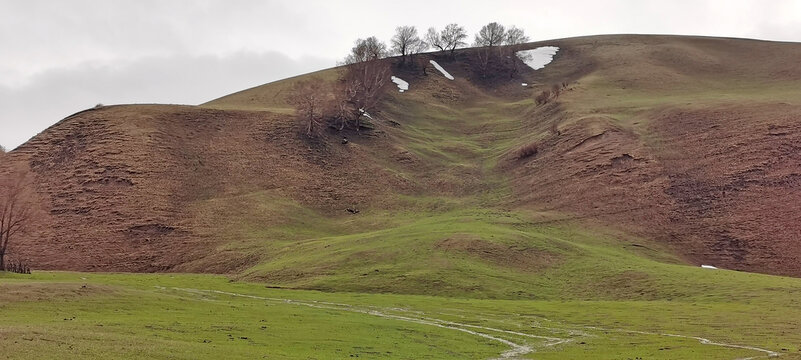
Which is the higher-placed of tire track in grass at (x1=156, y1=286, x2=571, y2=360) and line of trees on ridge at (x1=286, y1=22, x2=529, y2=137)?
line of trees on ridge at (x1=286, y1=22, x2=529, y2=137)

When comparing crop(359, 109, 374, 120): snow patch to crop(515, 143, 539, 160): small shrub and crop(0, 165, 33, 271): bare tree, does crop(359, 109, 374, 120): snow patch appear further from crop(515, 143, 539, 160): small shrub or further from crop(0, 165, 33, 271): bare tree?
crop(0, 165, 33, 271): bare tree

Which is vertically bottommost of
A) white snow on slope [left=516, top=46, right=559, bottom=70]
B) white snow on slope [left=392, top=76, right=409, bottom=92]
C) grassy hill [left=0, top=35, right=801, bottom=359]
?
grassy hill [left=0, top=35, right=801, bottom=359]

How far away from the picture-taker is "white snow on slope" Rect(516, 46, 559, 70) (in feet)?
605

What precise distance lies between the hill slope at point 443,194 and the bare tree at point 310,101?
2981 mm

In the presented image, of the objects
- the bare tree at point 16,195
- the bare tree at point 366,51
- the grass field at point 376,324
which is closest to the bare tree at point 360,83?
the bare tree at point 366,51

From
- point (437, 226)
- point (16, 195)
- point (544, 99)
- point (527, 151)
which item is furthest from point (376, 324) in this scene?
point (544, 99)

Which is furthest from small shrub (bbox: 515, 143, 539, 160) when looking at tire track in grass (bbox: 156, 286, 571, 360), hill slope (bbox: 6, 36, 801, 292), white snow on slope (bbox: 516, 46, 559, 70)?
white snow on slope (bbox: 516, 46, 559, 70)

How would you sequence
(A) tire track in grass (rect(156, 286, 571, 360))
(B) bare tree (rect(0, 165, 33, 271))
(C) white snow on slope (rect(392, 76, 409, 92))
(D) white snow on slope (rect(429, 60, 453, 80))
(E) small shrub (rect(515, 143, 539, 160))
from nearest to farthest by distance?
(A) tire track in grass (rect(156, 286, 571, 360)) < (B) bare tree (rect(0, 165, 33, 271)) < (E) small shrub (rect(515, 143, 539, 160)) < (C) white snow on slope (rect(392, 76, 409, 92)) < (D) white snow on slope (rect(429, 60, 453, 80))

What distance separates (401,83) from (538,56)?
53.5 m

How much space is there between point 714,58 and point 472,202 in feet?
325

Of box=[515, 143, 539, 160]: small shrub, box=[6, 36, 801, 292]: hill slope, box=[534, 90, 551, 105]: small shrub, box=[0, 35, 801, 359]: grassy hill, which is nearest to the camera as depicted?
box=[0, 35, 801, 359]: grassy hill

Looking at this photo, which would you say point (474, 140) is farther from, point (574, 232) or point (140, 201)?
point (140, 201)

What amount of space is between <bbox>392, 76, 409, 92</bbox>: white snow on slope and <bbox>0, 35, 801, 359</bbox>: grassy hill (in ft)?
18.5

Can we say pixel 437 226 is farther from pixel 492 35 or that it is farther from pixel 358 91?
pixel 492 35
